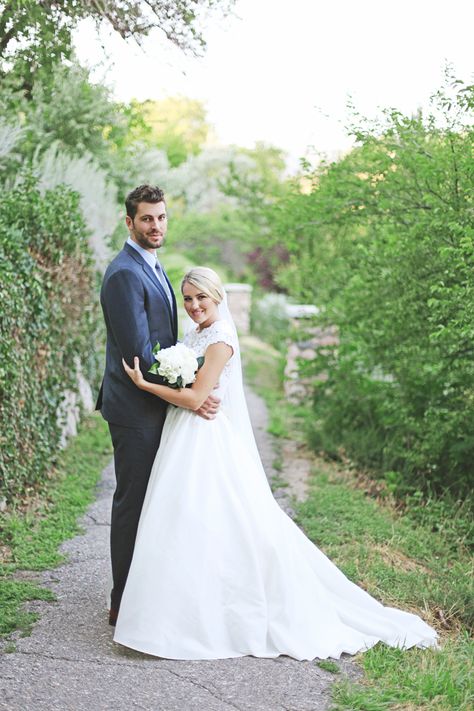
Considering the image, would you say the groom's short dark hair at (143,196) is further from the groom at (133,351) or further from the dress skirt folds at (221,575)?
the dress skirt folds at (221,575)

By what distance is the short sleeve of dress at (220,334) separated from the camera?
13.2 ft

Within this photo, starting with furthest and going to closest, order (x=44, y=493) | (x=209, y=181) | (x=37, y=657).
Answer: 1. (x=209, y=181)
2. (x=44, y=493)
3. (x=37, y=657)

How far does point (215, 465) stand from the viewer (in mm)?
3955

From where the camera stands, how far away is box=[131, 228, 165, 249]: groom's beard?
4.03 m

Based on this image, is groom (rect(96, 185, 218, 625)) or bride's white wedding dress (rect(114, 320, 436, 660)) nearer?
bride's white wedding dress (rect(114, 320, 436, 660))

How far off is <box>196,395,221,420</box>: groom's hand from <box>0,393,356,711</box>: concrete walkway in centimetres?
108

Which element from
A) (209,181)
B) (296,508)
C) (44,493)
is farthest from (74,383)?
(209,181)

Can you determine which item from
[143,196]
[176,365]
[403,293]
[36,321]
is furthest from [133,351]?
[403,293]

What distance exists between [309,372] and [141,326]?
216 inches

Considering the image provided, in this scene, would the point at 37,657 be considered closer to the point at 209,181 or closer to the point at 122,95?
the point at 122,95

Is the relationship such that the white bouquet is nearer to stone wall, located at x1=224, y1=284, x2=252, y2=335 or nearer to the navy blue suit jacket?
the navy blue suit jacket

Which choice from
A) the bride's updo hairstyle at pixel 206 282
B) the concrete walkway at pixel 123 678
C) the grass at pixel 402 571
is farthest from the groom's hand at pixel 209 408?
the grass at pixel 402 571

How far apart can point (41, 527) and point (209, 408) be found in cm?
222

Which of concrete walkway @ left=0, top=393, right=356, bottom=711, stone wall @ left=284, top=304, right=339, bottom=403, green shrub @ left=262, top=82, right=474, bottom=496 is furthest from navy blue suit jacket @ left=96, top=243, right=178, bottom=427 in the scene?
stone wall @ left=284, top=304, right=339, bottom=403
